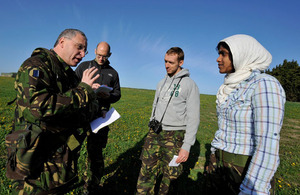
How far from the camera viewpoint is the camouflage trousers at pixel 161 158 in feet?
9.99

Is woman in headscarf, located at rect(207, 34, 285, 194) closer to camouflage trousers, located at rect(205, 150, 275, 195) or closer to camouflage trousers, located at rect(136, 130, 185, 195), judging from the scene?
camouflage trousers, located at rect(205, 150, 275, 195)

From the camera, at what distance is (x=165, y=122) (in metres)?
3.09

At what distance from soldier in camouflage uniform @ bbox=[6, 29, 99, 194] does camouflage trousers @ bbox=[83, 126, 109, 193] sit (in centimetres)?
140

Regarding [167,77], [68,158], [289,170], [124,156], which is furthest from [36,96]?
[289,170]

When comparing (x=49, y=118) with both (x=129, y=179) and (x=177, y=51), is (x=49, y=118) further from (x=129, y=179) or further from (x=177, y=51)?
(x=129, y=179)

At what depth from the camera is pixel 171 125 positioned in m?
3.07

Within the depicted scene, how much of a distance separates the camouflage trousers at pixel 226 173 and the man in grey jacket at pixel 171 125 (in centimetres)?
81

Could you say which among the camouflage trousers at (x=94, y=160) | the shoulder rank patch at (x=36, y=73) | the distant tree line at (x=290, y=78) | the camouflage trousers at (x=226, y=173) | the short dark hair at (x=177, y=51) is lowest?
the camouflage trousers at (x=94, y=160)

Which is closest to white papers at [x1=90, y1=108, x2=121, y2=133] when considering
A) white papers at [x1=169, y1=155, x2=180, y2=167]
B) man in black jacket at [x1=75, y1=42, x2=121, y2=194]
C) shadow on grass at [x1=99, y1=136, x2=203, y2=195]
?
man in black jacket at [x1=75, y1=42, x2=121, y2=194]

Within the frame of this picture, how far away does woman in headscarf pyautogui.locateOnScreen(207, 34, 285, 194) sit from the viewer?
137cm

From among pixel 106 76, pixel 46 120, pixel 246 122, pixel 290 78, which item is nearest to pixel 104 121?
pixel 46 120

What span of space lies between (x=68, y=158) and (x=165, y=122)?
1.73m

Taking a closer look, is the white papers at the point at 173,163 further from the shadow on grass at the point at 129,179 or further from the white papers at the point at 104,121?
the white papers at the point at 104,121

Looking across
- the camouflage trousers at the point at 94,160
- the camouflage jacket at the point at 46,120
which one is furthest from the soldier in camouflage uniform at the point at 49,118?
the camouflage trousers at the point at 94,160
